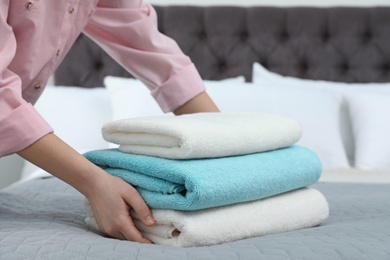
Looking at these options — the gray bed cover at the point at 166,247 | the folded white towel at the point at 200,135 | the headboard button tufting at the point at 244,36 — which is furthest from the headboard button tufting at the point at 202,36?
the folded white towel at the point at 200,135

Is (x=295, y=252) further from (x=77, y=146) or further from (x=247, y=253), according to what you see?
(x=77, y=146)

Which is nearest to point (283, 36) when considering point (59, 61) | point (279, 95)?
point (279, 95)

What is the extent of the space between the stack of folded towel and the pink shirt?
0.46 ft

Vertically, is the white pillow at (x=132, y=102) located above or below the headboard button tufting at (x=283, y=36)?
below

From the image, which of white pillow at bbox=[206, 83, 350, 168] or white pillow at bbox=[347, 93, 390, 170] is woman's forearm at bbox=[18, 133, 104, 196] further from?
white pillow at bbox=[347, 93, 390, 170]

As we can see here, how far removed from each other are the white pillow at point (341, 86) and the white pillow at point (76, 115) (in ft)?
1.83

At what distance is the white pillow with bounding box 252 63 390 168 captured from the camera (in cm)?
226

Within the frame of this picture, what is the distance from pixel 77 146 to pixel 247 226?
1.29 m

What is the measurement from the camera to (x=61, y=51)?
4.18ft

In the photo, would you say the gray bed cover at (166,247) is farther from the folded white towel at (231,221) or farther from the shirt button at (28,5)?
the shirt button at (28,5)

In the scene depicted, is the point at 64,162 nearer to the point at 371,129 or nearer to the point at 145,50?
the point at 145,50

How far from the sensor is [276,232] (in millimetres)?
1058

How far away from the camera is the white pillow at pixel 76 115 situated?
2.21 metres

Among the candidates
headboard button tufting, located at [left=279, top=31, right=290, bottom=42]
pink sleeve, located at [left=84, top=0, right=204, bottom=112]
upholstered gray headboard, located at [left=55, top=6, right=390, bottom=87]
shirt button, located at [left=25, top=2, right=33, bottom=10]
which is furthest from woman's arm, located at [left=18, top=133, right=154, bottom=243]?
headboard button tufting, located at [left=279, top=31, right=290, bottom=42]
